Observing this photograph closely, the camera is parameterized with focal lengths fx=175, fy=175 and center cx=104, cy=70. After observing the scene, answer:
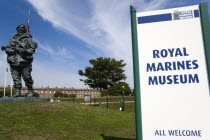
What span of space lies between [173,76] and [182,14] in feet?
3.12

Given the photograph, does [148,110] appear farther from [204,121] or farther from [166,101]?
[204,121]

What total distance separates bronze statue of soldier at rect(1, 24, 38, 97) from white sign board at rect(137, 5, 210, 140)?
10.3m

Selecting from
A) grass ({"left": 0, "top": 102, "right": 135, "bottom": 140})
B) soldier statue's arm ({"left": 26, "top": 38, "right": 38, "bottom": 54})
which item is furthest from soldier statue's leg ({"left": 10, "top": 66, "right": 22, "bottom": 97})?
grass ({"left": 0, "top": 102, "right": 135, "bottom": 140})

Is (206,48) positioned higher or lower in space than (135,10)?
lower

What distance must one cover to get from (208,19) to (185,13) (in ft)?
1.07

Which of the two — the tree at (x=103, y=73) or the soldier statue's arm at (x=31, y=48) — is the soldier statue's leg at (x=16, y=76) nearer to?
the soldier statue's arm at (x=31, y=48)

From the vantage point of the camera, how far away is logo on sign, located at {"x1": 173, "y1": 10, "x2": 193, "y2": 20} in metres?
2.61

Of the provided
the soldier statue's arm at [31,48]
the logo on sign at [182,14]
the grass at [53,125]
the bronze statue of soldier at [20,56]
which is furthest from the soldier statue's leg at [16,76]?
the logo on sign at [182,14]

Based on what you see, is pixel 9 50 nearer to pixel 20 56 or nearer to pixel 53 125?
pixel 20 56

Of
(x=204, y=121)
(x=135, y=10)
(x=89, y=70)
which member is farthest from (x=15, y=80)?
(x=89, y=70)

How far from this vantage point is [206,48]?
2.50 metres

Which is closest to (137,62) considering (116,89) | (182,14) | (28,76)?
(182,14)

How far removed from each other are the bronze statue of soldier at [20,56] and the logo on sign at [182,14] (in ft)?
34.6

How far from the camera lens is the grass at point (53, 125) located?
6004 millimetres
